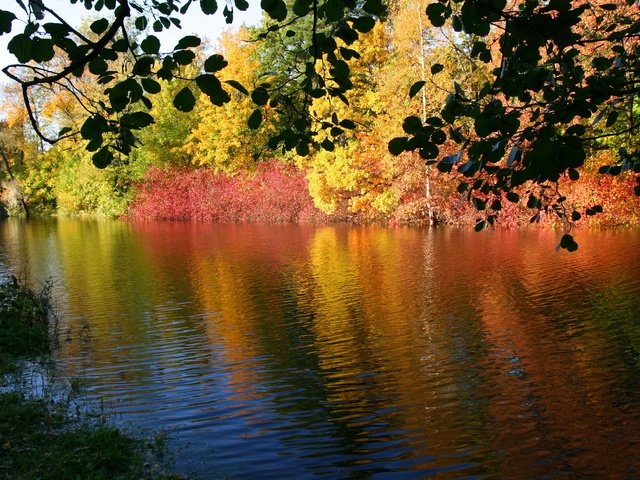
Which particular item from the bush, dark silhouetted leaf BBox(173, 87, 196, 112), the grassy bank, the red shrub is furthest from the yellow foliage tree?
dark silhouetted leaf BBox(173, 87, 196, 112)

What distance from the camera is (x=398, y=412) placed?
702 cm

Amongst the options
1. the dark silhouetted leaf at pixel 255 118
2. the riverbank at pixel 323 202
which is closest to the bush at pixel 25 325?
the dark silhouetted leaf at pixel 255 118

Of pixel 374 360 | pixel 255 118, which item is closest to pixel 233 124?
pixel 374 360

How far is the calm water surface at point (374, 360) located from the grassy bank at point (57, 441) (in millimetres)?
412

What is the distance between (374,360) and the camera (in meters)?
9.09

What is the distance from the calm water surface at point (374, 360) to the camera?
19.8 ft

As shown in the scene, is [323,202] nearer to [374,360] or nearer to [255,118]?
[374,360]

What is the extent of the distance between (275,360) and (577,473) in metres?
4.84

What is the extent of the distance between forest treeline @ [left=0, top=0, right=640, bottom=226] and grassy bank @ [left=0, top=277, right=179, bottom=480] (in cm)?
1209

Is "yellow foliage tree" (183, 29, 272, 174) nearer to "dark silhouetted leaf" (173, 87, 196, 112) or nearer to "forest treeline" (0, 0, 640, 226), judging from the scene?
"forest treeline" (0, 0, 640, 226)

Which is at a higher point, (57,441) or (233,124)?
(233,124)

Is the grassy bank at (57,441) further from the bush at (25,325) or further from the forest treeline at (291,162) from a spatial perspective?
the forest treeline at (291,162)

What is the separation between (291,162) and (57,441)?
33627 millimetres

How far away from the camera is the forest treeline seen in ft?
91.0
